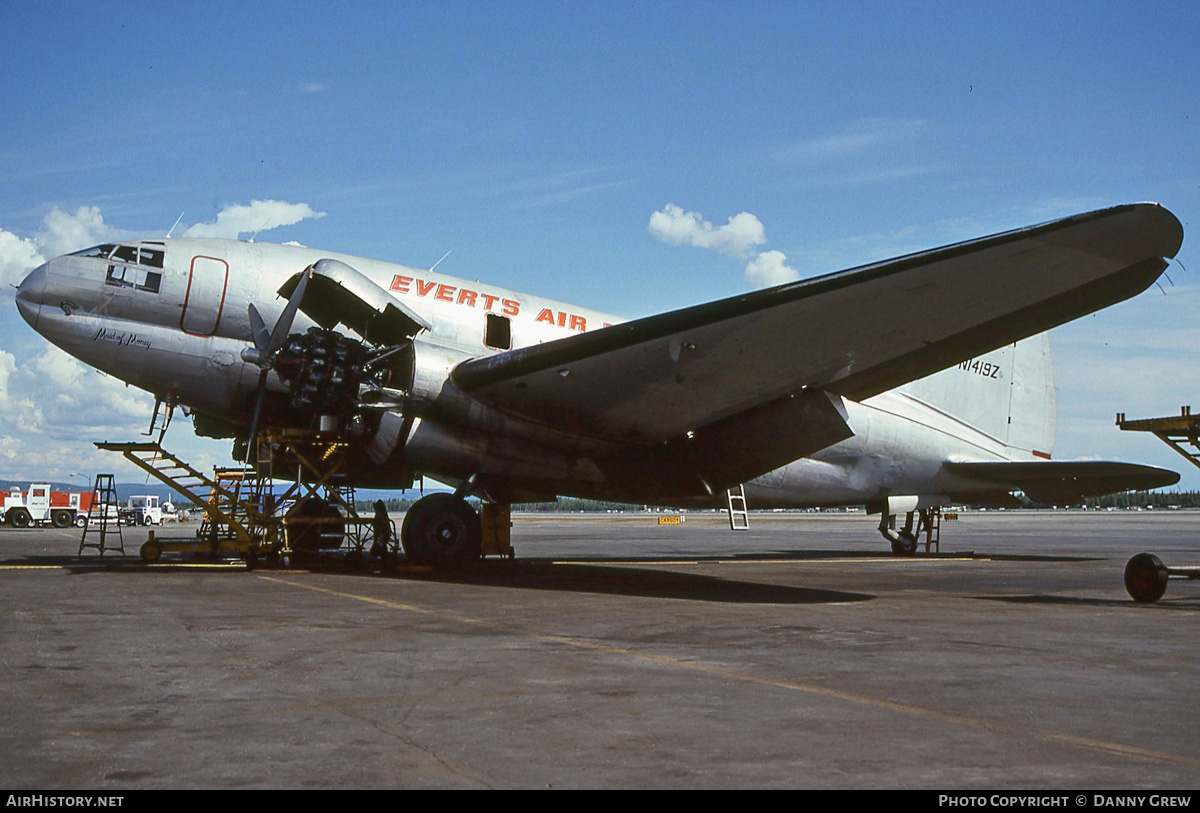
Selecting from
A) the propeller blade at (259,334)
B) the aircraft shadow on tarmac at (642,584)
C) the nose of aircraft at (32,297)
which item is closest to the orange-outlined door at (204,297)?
the propeller blade at (259,334)

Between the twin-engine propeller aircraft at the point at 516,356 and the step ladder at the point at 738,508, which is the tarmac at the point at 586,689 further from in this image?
the step ladder at the point at 738,508

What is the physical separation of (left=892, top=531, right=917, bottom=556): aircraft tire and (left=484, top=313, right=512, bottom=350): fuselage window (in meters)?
13.9

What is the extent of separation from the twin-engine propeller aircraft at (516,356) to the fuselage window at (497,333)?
0.03 m

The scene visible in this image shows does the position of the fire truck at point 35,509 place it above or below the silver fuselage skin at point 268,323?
below

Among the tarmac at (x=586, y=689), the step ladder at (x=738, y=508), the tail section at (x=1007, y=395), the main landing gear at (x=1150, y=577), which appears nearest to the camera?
the tarmac at (x=586, y=689)

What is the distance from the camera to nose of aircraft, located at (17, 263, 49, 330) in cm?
1730

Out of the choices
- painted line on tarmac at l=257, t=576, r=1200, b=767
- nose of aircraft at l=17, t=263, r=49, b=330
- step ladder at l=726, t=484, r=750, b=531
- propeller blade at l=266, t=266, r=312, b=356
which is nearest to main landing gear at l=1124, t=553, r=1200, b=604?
step ladder at l=726, t=484, r=750, b=531

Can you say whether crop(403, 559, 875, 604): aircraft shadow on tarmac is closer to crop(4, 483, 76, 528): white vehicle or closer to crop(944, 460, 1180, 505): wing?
crop(944, 460, 1180, 505): wing

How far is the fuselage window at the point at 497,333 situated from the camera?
19.0m

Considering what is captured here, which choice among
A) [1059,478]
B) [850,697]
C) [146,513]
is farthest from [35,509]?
[850,697]

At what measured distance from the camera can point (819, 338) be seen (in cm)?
1437

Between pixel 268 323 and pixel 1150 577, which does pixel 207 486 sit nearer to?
pixel 268 323

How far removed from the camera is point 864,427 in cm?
2211

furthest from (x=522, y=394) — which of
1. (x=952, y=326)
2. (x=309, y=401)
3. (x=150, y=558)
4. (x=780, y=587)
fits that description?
(x=150, y=558)
